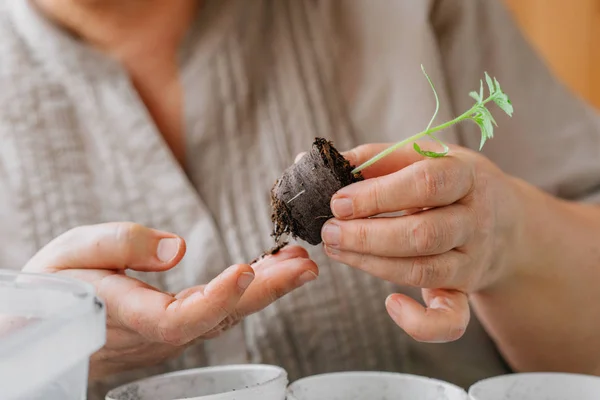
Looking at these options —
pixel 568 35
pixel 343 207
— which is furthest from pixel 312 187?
pixel 568 35

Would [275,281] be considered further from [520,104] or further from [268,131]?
[520,104]

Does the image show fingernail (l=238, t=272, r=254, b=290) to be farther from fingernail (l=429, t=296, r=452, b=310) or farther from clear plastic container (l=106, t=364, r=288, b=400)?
fingernail (l=429, t=296, r=452, b=310)

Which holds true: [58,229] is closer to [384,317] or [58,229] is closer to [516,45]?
[384,317]

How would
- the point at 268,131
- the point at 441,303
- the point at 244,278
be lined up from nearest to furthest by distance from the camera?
the point at 244,278 → the point at 441,303 → the point at 268,131

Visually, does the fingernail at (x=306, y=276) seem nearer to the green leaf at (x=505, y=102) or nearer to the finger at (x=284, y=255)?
the finger at (x=284, y=255)

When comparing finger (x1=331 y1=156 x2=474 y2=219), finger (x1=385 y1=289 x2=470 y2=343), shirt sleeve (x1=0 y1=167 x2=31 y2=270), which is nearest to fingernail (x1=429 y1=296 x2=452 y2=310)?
finger (x1=385 y1=289 x2=470 y2=343)

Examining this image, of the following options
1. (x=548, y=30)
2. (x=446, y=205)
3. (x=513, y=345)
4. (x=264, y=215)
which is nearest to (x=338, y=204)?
(x=446, y=205)

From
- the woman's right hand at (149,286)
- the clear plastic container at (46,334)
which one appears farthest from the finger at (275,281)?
the clear plastic container at (46,334)
